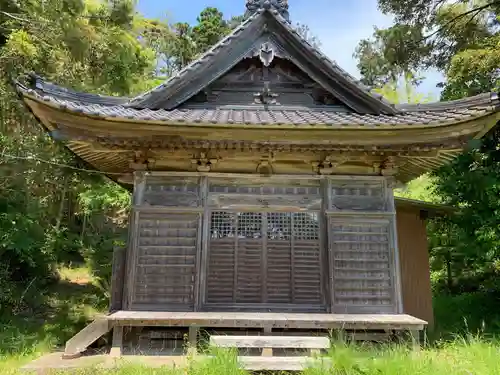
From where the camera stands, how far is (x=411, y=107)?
8781 mm

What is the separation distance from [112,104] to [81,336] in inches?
174

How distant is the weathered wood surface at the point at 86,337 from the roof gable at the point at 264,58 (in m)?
4.22

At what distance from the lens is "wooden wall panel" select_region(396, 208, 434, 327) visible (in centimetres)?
1064

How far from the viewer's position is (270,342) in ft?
19.4

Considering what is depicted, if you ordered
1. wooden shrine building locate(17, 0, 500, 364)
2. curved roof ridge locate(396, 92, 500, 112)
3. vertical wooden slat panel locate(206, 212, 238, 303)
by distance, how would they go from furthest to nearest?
vertical wooden slat panel locate(206, 212, 238, 303), wooden shrine building locate(17, 0, 500, 364), curved roof ridge locate(396, 92, 500, 112)

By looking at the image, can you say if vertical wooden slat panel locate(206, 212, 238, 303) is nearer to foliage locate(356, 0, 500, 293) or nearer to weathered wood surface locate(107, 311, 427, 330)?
weathered wood surface locate(107, 311, 427, 330)

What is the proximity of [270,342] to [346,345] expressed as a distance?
1090 millimetres

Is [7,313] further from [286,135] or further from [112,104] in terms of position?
[286,135]

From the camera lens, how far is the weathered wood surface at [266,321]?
6477 millimetres

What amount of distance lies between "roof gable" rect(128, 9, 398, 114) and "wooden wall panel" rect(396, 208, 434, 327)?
3613 millimetres

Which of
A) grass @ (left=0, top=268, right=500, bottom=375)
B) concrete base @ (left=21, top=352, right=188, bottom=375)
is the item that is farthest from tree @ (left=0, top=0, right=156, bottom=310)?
concrete base @ (left=21, top=352, right=188, bottom=375)

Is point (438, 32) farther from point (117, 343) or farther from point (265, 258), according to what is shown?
point (117, 343)

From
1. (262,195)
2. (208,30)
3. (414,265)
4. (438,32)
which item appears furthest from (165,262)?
(208,30)

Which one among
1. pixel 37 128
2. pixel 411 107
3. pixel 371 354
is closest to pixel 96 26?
pixel 37 128
